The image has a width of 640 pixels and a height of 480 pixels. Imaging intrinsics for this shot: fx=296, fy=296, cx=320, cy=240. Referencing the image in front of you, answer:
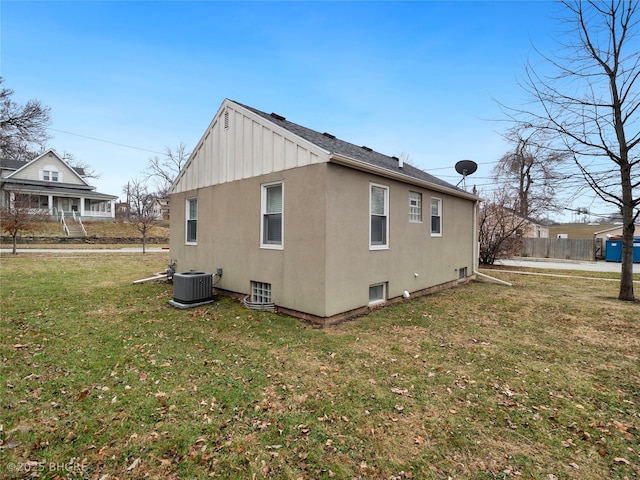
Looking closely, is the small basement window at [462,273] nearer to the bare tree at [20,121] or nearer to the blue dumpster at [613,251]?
the blue dumpster at [613,251]

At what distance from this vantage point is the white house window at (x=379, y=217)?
6.94 metres

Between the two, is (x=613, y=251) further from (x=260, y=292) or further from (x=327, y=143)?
(x=260, y=292)

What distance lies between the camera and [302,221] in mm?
6148

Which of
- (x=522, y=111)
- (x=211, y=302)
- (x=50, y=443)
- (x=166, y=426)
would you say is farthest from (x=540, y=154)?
(x=50, y=443)

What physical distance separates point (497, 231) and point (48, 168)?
42.4 metres

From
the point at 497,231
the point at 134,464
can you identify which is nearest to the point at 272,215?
the point at 134,464

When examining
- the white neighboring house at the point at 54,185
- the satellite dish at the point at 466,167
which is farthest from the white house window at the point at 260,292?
the white neighboring house at the point at 54,185

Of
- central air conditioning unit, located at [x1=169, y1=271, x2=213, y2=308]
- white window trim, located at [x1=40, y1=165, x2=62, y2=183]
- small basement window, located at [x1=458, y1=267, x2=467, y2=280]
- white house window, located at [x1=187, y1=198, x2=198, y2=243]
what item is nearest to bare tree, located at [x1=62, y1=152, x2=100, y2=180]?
white window trim, located at [x1=40, y1=165, x2=62, y2=183]

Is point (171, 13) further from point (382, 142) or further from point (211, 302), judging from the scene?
point (382, 142)

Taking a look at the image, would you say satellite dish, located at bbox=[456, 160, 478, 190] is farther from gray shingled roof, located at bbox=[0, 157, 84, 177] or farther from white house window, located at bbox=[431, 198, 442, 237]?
gray shingled roof, located at bbox=[0, 157, 84, 177]

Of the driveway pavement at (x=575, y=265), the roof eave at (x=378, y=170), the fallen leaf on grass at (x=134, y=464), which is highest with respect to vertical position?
the roof eave at (x=378, y=170)

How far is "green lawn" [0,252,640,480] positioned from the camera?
241cm

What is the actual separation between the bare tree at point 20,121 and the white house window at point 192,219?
1695 cm

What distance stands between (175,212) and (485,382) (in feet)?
32.1
